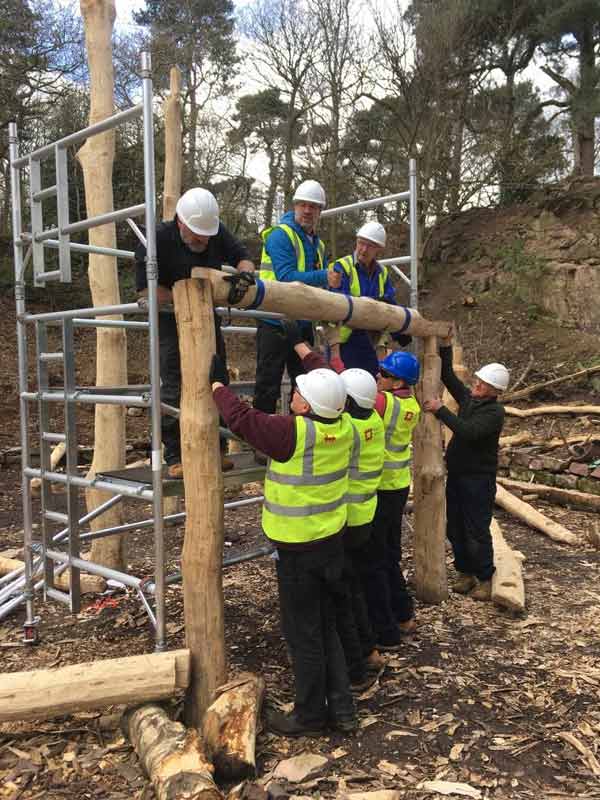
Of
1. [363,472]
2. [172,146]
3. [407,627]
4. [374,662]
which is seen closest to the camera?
[363,472]

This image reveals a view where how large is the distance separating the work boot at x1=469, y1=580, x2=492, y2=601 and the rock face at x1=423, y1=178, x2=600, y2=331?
1187cm

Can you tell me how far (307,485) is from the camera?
368cm

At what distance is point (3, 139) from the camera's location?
16.5 metres

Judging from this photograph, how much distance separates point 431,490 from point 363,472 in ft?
5.45

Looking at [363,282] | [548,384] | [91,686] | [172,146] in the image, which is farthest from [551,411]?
[91,686]

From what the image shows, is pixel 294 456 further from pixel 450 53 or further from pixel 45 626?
pixel 450 53

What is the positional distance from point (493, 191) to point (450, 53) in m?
3.72

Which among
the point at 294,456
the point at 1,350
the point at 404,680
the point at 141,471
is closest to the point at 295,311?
the point at 294,456

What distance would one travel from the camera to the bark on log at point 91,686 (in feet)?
11.3

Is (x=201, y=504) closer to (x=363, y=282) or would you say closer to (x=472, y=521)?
(x=363, y=282)

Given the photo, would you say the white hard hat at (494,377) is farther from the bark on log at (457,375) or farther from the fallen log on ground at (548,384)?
the fallen log on ground at (548,384)

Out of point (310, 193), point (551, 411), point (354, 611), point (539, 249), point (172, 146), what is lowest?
point (354, 611)

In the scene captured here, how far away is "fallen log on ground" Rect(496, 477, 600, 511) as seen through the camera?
8969 mm

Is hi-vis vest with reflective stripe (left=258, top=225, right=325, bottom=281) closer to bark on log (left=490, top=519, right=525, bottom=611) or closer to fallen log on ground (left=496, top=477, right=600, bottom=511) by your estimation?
bark on log (left=490, top=519, right=525, bottom=611)
